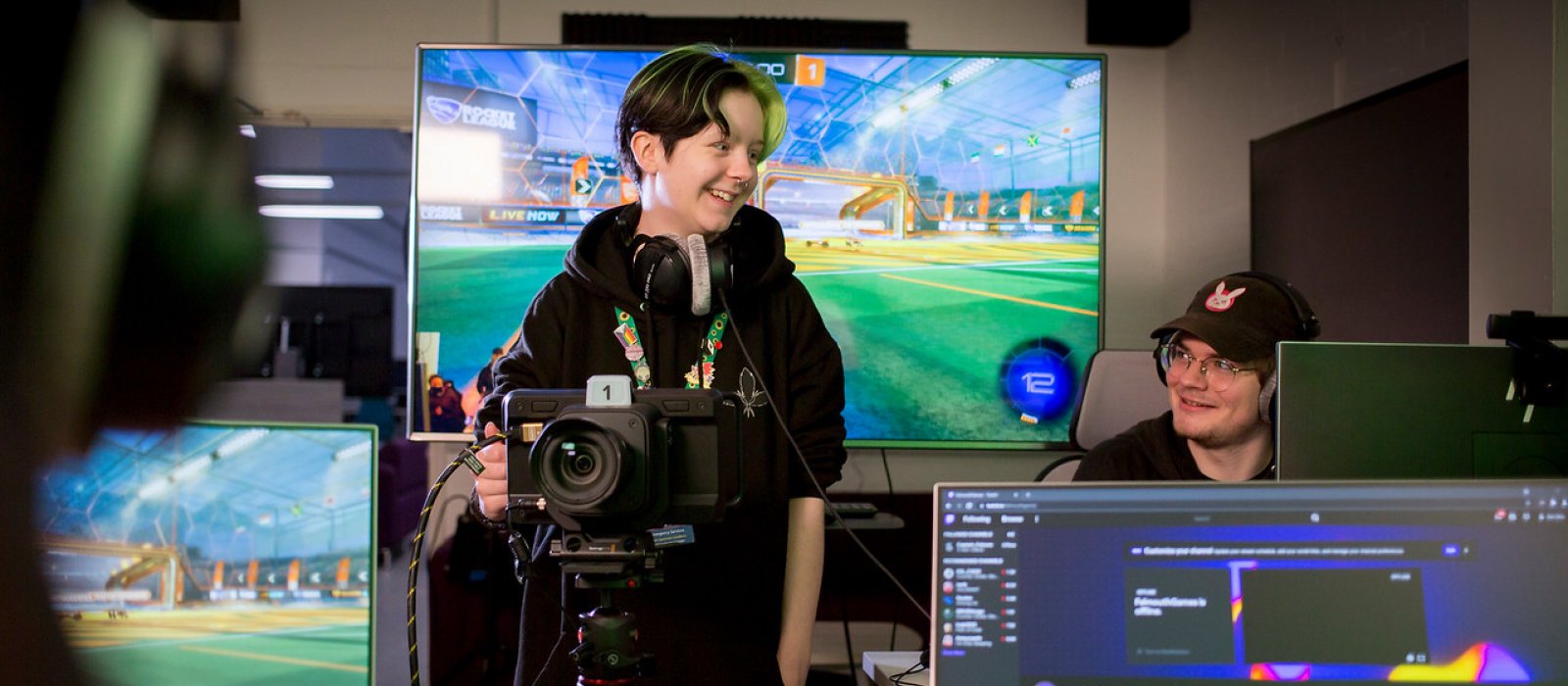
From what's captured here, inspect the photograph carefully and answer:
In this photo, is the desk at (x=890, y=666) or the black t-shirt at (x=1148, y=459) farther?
the black t-shirt at (x=1148, y=459)

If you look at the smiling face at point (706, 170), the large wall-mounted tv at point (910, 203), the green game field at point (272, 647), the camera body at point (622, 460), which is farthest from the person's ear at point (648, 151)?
the large wall-mounted tv at point (910, 203)

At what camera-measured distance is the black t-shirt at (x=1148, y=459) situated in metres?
1.76

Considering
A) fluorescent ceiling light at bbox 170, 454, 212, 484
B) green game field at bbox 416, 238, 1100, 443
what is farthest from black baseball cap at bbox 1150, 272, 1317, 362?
green game field at bbox 416, 238, 1100, 443

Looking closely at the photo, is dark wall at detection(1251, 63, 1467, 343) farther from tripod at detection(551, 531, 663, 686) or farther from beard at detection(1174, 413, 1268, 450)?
tripod at detection(551, 531, 663, 686)

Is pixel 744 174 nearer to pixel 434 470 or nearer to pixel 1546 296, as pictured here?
pixel 1546 296

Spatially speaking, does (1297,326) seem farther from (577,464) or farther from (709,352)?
(577,464)

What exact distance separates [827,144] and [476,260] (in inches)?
46.8

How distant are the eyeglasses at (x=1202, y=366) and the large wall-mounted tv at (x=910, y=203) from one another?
1682 millimetres

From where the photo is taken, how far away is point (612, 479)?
924 millimetres

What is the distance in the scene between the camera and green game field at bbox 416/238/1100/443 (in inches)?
136

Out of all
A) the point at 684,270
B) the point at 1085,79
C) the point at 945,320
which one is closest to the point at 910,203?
the point at 945,320

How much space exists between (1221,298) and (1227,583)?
2.88 ft

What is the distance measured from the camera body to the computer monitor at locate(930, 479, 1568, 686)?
0.75 ft

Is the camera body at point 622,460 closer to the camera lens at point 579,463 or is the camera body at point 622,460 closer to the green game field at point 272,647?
the camera lens at point 579,463
